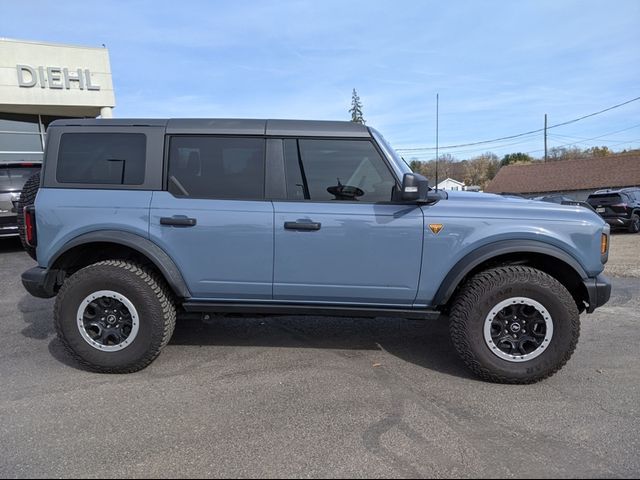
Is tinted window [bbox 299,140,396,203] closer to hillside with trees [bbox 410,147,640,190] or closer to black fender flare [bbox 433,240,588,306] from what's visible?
black fender flare [bbox 433,240,588,306]

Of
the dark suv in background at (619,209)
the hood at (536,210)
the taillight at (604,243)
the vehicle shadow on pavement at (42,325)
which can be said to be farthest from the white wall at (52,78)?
the dark suv in background at (619,209)

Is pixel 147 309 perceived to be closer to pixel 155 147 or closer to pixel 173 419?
pixel 173 419

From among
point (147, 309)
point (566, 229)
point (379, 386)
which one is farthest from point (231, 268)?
point (566, 229)

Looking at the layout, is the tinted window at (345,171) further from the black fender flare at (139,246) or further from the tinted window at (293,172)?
the black fender flare at (139,246)

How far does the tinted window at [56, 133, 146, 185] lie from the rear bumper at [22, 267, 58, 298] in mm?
780

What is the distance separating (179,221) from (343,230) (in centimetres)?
131

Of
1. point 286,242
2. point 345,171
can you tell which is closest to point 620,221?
point 345,171

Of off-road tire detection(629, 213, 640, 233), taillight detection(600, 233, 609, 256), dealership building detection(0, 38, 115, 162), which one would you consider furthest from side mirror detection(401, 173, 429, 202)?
dealership building detection(0, 38, 115, 162)

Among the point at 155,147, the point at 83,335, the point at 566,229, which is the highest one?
the point at 155,147

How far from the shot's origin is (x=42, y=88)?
1662 centimetres

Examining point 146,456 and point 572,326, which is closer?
point 146,456

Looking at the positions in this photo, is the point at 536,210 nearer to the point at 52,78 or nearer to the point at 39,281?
the point at 39,281

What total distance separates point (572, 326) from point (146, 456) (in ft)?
10.2

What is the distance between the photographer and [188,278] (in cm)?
366
